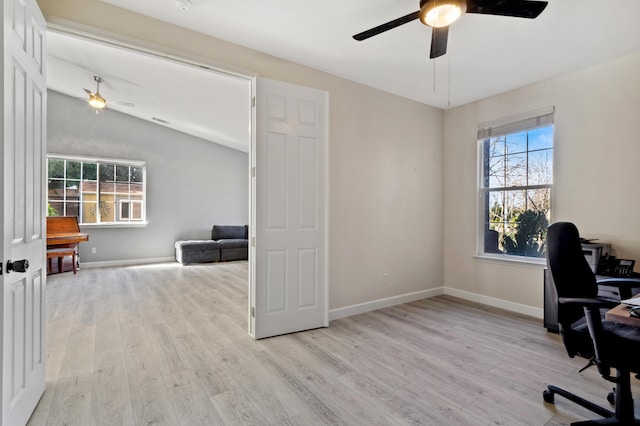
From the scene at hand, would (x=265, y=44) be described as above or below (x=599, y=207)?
above

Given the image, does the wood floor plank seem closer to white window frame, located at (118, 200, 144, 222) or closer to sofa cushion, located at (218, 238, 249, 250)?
sofa cushion, located at (218, 238, 249, 250)

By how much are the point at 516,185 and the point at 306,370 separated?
11.1 feet

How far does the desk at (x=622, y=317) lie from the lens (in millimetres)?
1271

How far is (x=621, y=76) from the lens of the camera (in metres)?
3.03

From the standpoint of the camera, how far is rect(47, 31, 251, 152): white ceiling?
162 inches

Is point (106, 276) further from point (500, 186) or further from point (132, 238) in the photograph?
point (500, 186)

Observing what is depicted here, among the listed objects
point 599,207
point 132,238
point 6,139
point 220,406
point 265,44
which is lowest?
point 220,406

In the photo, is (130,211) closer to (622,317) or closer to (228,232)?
(228,232)

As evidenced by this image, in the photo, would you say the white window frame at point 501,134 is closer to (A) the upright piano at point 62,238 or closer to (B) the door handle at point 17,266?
(B) the door handle at point 17,266

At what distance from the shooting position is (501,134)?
4.00 meters

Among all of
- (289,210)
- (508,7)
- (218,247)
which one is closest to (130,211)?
(218,247)

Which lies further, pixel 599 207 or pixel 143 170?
pixel 143 170

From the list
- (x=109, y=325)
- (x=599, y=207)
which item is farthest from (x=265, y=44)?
(x=599, y=207)

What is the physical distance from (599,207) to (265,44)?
3.69 meters
